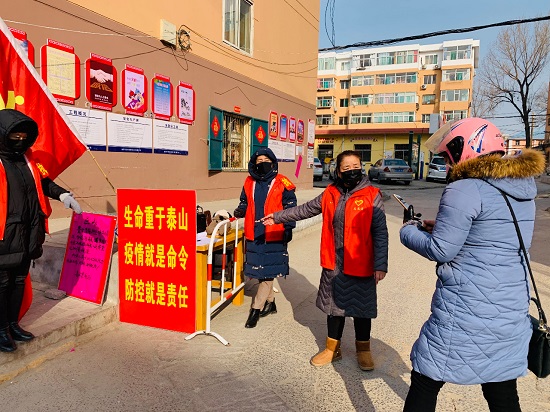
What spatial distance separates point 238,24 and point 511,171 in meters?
10.8

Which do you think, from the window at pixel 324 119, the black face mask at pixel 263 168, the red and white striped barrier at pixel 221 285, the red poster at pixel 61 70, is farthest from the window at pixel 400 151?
the black face mask at pixel 263 168

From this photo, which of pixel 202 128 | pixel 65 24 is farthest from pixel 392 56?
pixel 65 24

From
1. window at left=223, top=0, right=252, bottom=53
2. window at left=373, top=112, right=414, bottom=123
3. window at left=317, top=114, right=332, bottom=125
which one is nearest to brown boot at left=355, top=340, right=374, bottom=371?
window at left=223, top=0, right=252, bottom=53

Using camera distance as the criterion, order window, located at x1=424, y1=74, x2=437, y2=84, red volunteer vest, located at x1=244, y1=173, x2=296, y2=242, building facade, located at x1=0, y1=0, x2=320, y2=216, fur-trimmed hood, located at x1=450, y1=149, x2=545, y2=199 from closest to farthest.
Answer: fur-trimmed hood, located at x1=450, y1=149, x2=545, y2=199 → red volunteer vest, located at x1=244, y1=173, x2=296, y2=242 → building facade, located at x1=0, y1=0, x2=320, y2=216 → window, located at x1=424, y1=74, x2=437, y2=84

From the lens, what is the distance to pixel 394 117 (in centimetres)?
4694

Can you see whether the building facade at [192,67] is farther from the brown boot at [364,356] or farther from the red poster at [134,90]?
the brown boot at [364,356]

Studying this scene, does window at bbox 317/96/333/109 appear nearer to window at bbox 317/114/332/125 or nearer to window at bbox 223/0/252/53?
window at bbox 317/114/332/125

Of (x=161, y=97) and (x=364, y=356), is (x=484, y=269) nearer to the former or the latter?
(x=364, y=356)

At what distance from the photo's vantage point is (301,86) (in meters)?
15.3

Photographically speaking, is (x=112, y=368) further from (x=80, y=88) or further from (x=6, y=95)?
(x=80, y=88)

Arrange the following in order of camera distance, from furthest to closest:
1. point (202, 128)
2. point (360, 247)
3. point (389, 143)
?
point (389, 143)
point (202, 128)
point (360, 247)

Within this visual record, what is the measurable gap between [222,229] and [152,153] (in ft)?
15.2

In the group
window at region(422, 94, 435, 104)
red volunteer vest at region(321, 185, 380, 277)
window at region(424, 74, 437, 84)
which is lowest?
red volunteer vest at region(321, 185, 380, 277)

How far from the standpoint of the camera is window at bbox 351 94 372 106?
48281 mm
